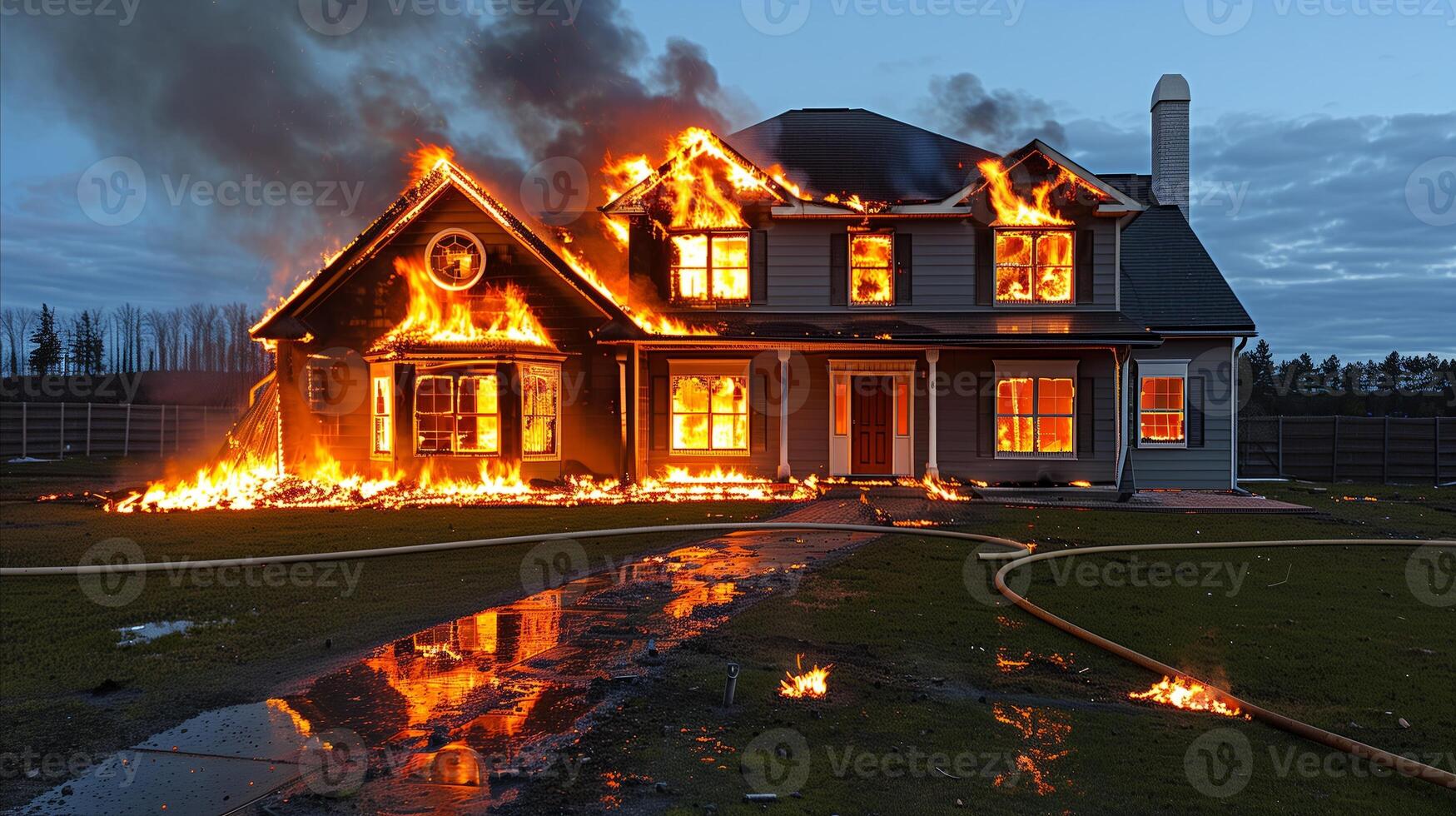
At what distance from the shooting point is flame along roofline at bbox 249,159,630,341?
761 inches

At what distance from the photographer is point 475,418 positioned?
1889 cm

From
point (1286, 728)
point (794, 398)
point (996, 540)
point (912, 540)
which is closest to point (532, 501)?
point (794, 398)

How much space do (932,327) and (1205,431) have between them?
714 cm

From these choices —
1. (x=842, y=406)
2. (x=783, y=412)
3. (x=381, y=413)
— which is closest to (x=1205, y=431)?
(x=842, y=406)

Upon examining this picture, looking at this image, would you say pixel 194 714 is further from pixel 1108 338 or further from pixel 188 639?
pixel 1108 338

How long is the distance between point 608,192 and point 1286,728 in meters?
18.7

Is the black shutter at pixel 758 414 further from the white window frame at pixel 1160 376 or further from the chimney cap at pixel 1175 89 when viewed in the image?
the chimney cap at pixel 1175 89

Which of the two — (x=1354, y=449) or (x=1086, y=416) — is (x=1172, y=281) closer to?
(x=1086, y=416)

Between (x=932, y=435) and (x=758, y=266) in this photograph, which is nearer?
(x=932, y=435)

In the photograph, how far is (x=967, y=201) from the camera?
20.0m
